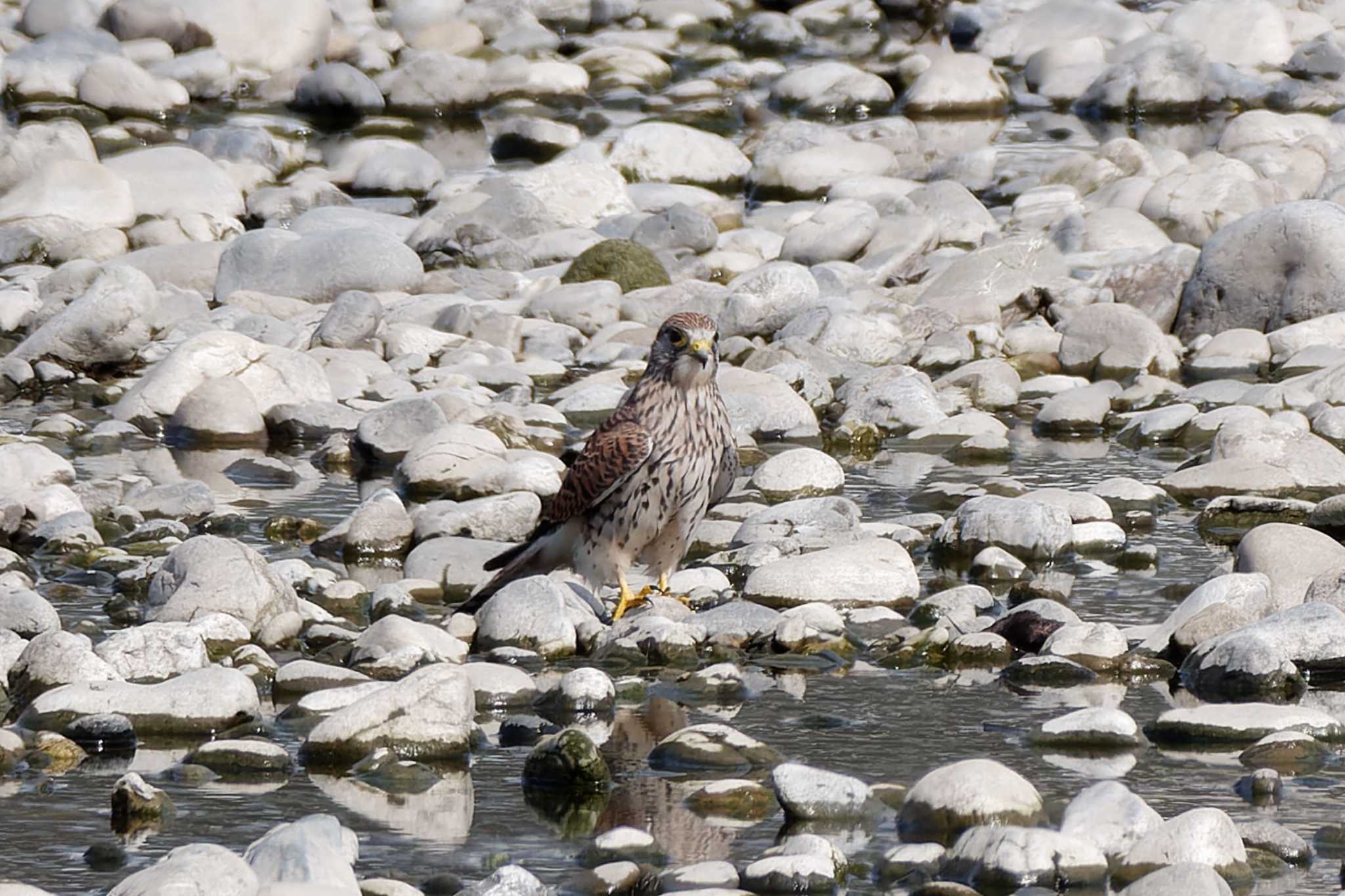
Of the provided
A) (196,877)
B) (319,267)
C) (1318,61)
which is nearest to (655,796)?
(196,877)

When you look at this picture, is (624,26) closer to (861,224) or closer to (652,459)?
(861,224)

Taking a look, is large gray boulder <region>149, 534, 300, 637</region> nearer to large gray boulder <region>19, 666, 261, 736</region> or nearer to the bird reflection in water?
large gray boulder <region>19, 666, 261, 736</region>

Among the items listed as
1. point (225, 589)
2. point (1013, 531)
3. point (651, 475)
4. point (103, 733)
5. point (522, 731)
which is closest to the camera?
point (103, 733)

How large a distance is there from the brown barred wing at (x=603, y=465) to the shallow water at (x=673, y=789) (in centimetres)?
95

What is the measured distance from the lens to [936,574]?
28.2 feet

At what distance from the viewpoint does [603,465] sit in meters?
7.95

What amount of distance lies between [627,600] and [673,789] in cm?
208

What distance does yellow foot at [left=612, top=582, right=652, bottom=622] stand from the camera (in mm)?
7988

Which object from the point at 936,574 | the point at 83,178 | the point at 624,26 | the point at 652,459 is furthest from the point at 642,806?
the point at 624,26

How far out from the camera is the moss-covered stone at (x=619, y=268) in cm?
1427

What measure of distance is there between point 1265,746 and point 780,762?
1.44 metres

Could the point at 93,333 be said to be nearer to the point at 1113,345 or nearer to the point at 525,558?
the point at 525,558

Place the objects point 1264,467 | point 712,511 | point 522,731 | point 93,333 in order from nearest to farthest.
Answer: point 522,731 < point 712,511 < point 1264,467 < point 93,333

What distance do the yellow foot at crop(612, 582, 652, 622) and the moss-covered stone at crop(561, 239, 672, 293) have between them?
6.26 m
